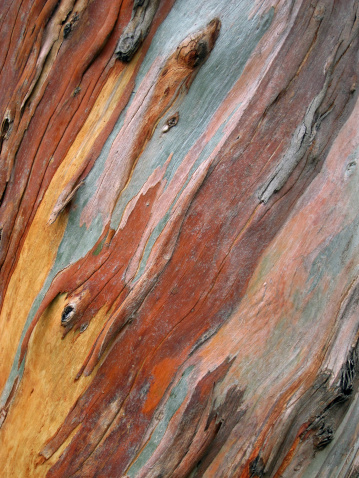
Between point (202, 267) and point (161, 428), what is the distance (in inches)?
23.0

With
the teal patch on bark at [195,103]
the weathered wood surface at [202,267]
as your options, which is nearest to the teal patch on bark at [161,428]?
the weathered wood surface at [202,267]

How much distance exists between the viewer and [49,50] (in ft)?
6.63

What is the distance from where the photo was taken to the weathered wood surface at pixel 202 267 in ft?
5.46

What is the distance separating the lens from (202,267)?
171 centimetres

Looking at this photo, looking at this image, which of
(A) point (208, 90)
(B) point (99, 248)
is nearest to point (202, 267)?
(B) point (99, 248)


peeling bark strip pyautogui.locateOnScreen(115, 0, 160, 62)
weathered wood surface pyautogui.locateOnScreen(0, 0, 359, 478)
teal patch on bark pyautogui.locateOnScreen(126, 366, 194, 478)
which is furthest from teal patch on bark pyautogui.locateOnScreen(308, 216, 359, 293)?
peeling bark strip pyautogui.locateOnScreen(115, 0, 160, 62)

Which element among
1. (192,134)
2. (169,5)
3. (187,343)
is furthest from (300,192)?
(169,5)

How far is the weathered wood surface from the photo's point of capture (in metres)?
1.66

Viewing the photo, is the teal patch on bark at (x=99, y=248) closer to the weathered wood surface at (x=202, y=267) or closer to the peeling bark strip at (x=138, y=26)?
the weathered wood surface at (x=202, y=267)

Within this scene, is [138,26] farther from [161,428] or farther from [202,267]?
[161,428]

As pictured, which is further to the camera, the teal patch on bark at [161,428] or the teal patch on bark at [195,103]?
the teal patch on bark at [195,103]

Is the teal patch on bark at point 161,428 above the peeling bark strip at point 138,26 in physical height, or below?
below

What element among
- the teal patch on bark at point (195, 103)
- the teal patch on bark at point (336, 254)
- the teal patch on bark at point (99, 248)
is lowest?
the teal patch on bark at point (336, 254)

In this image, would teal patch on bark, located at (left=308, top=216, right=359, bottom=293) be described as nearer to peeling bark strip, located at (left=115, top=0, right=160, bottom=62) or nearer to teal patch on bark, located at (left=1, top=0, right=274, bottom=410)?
teal patch on bark, located at (left=1, top=0, right=274, bottom=410)
